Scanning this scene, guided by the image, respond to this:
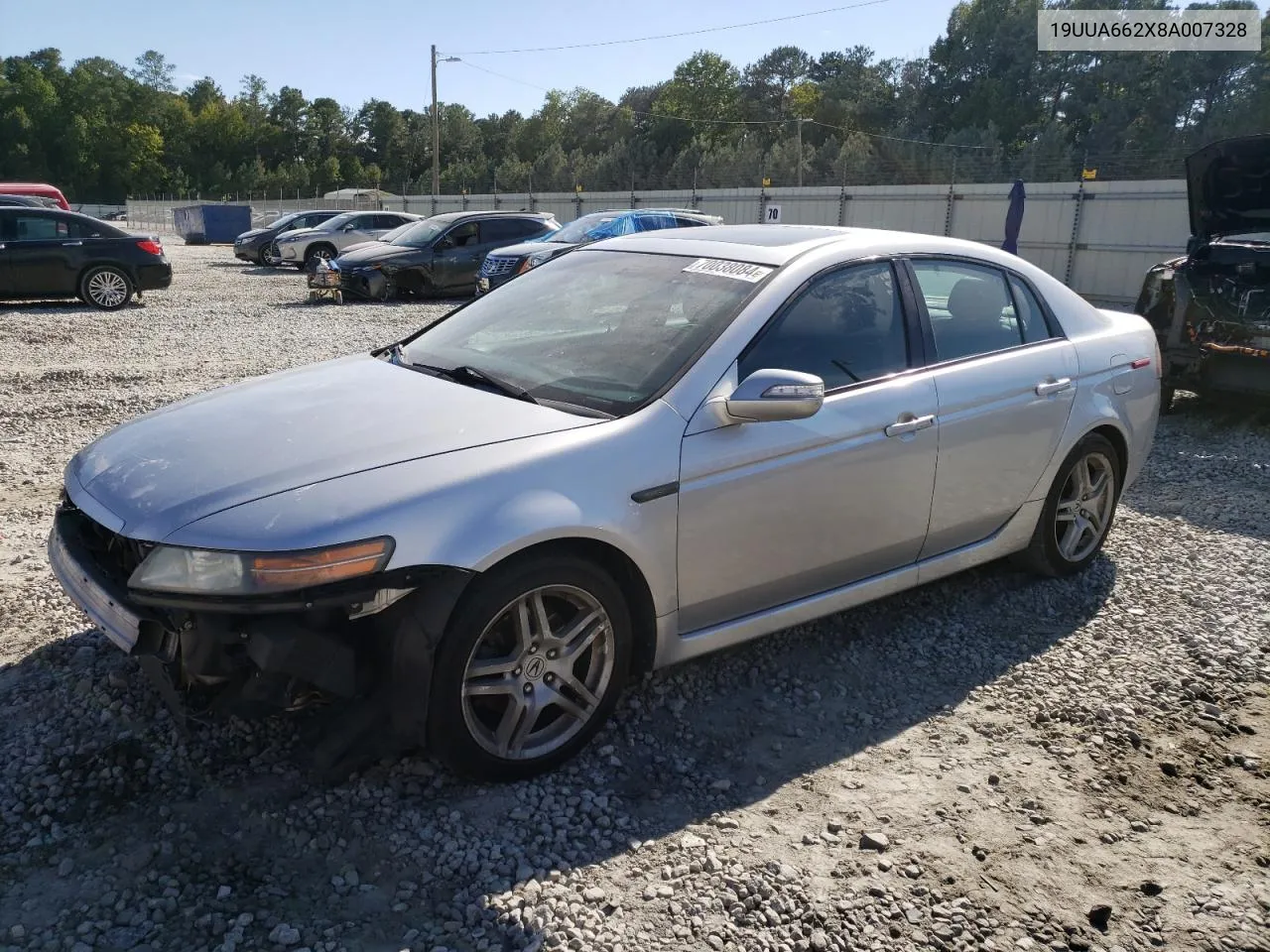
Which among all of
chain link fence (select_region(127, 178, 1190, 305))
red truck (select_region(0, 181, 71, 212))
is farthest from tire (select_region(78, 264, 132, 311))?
chain link fence (select_region(127, 178, 1190, 305))

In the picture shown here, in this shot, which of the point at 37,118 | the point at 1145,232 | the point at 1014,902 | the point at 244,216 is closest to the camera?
the point at 1014,902

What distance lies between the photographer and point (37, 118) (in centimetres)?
9669

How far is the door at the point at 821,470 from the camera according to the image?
3.33 metres

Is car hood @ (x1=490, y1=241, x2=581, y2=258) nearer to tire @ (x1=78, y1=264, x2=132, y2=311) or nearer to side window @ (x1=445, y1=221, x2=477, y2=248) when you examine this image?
side window @ (x1=445, y1=221, x2=477, y2=248)

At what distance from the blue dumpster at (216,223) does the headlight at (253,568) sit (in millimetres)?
42260

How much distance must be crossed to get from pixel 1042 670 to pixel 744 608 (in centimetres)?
137

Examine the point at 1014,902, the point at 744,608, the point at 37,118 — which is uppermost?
the point at 37,118

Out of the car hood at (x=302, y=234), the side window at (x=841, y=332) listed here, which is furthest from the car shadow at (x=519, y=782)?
the car hood at (x=302, y=234)

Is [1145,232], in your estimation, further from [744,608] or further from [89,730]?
[89,730]

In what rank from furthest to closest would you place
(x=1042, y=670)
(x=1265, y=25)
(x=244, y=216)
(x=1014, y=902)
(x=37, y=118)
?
(x=37, y=118) < (x=1265, y=25) < (x=244, y=216) < (x=1042, y=670) < (x=1014, y=902)

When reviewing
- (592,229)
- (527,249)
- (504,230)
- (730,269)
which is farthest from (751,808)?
(504,230)


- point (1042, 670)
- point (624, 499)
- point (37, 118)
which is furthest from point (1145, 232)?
point (37, 118)

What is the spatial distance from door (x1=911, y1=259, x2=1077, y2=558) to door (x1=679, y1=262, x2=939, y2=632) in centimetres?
14

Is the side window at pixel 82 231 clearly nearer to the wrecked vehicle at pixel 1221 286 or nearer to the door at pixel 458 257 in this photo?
the door at pixel 458 257
